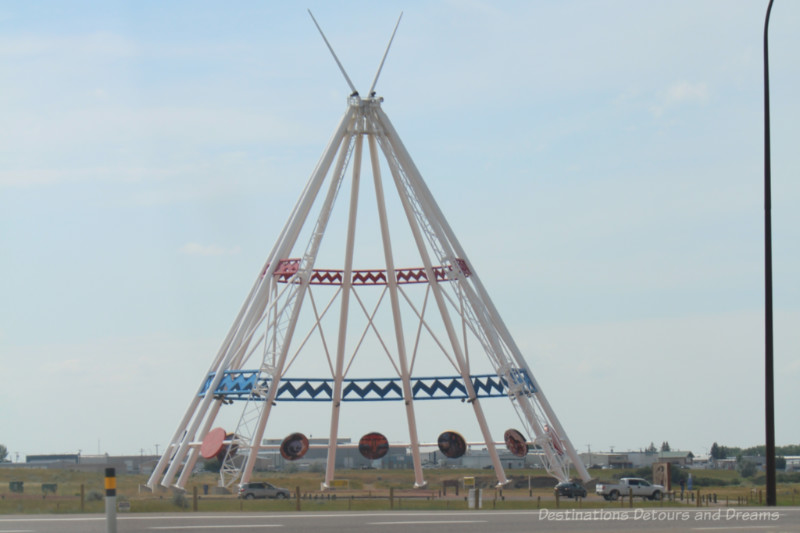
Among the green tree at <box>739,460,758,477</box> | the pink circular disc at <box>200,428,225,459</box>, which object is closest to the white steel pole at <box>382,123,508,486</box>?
the pink circular disc at <box>200,428,225,459</box>

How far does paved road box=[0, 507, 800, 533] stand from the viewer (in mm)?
21453

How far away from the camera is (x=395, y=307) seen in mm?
53531

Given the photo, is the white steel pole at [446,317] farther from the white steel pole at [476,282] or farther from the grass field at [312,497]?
the grass field at [312,497]

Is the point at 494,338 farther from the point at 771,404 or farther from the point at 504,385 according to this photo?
the point at 771,404

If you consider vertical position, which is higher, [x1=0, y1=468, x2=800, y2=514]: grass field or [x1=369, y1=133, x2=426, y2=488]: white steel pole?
[x1=369, y1=133, x2=426, y2=488]: white steel pole

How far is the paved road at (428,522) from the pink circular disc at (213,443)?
2085 centimetres

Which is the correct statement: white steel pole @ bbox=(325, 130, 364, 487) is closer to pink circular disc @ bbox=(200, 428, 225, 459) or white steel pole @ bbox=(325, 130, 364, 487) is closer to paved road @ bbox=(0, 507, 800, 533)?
pink circular disc @ bbox=(200, 428, 225, 459)

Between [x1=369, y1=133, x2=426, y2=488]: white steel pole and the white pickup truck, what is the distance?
32.0ft

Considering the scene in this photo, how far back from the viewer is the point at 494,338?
5175 centimetres

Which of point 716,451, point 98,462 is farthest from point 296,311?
point 716,451

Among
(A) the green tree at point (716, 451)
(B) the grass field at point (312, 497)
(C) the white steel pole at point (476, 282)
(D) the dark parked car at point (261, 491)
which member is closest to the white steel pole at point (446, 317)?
(C) the white steel pole at point (476, 282)

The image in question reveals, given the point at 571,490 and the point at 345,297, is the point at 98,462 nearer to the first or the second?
the point at 345,297

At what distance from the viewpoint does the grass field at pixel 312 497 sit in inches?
1225

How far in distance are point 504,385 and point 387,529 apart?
31670 mm
